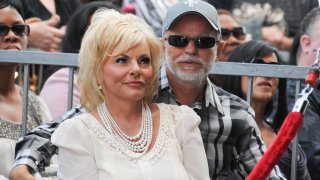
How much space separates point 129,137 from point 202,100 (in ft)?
2.00

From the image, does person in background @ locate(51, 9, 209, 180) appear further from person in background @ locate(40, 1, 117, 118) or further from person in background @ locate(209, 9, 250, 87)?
person in background @ locate(209, 9, 250, 87)

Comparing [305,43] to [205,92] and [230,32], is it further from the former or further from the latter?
[205,92]

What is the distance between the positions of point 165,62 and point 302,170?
126 centimetres

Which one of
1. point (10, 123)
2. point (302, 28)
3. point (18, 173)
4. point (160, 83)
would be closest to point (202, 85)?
point (160, 83)

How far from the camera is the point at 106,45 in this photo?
367 centimetres

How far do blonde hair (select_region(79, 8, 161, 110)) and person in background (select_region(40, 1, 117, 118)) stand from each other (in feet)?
4.60

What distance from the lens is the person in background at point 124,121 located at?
3.53 m

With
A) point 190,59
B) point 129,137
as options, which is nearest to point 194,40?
point 190,59

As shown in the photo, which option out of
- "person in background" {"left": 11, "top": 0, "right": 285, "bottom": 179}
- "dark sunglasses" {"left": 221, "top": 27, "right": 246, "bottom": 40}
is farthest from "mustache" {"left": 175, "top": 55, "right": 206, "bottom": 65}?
"dark sunglasses" {"left": 221, "top": 27, "right": 246, "bottom": 40}

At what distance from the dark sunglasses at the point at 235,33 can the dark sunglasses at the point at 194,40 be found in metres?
2.59

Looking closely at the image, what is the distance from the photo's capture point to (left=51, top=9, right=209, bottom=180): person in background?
11.6ft

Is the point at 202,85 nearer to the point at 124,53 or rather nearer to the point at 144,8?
the point at 124,53

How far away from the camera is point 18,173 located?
3.87m

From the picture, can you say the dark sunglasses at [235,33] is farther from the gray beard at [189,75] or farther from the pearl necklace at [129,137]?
the pearl necklace at [129,137]
